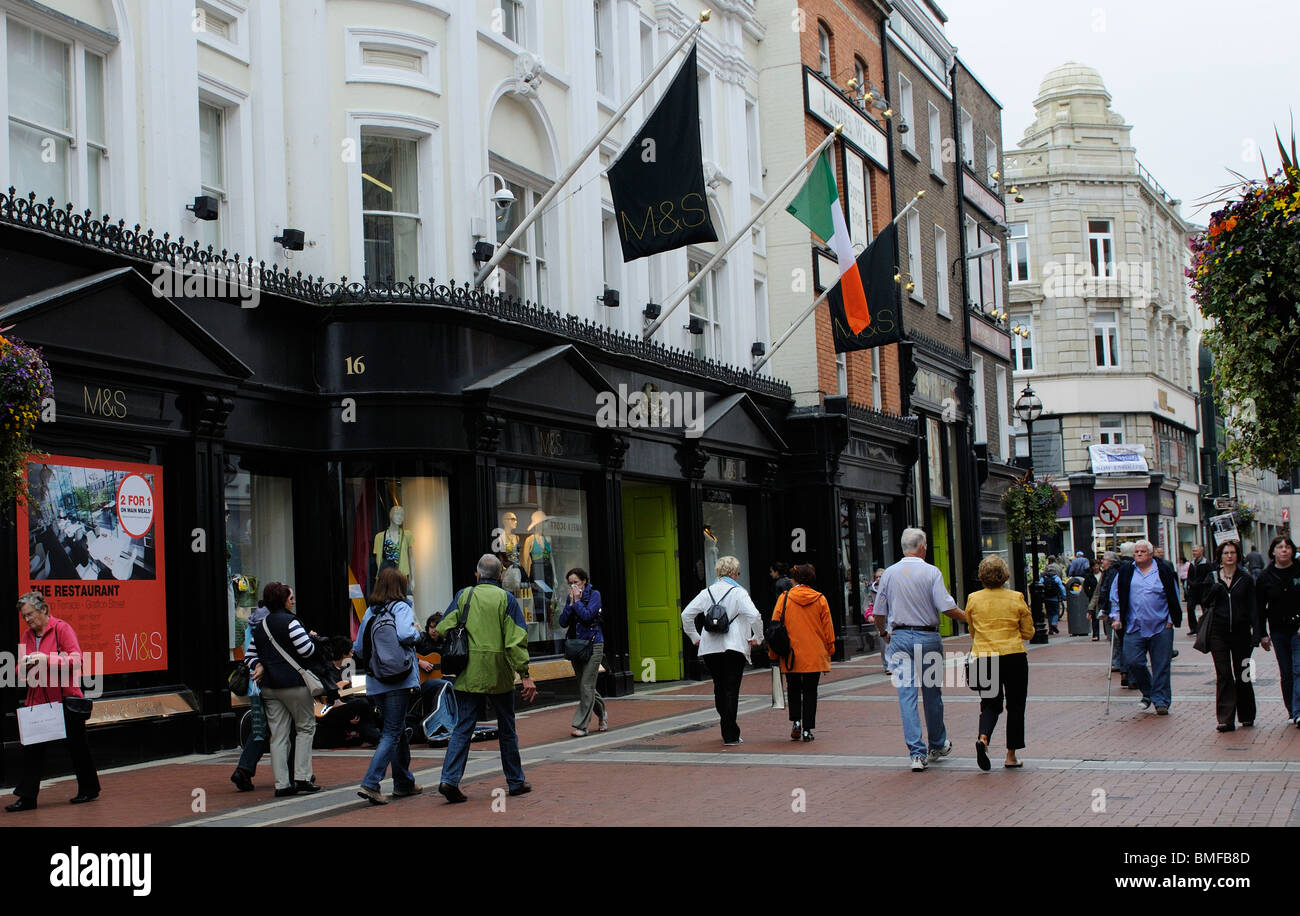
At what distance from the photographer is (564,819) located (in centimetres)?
1018

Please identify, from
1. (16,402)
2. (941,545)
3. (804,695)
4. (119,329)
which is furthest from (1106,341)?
(16,402)

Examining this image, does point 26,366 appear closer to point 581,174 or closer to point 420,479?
point 420,479

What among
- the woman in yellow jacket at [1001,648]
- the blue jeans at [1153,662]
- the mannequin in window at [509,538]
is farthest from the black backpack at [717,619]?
the blue jeans at [1153,662]

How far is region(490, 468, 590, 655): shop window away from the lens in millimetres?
19312

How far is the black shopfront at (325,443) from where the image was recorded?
14055mm

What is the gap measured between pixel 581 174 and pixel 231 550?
29.2 ft

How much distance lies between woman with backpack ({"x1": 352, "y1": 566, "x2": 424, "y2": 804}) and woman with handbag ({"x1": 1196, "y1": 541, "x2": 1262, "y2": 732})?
7935mm

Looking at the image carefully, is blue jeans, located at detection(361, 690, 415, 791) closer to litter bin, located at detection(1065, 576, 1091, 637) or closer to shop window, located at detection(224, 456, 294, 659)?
shop window, located at detection(224, 456, 294, 659)

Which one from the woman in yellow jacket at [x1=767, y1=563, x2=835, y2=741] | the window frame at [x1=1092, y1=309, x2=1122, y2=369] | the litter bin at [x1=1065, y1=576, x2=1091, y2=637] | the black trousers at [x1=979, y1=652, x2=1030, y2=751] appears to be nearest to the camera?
the black trousers at [x1=979, y1=652, x2=1030, y2=751]

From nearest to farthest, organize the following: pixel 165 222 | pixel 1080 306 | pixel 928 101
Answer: pixel 165 222 → pixel 928 101 → pixel 1080 306

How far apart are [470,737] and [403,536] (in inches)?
271

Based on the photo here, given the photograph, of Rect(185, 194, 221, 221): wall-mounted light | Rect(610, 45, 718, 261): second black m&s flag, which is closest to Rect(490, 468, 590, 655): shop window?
Rect(610, 45, 718, 261): second black m&s flag
